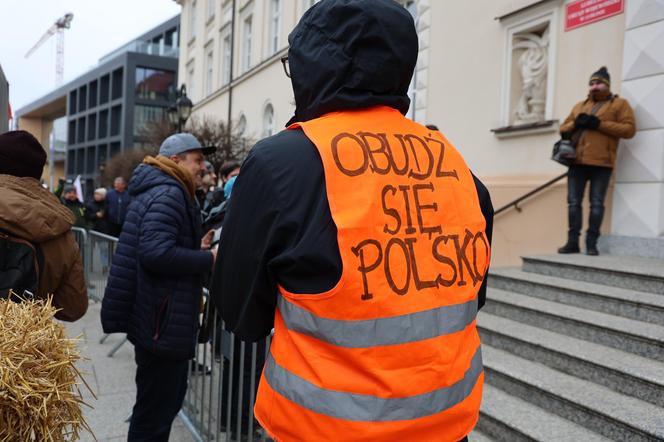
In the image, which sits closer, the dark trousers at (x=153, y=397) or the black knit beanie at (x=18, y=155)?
the black knit beanie at (x=18, y=155)

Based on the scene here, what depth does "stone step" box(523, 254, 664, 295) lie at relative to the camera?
4617 millimetres

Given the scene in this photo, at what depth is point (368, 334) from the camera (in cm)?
132

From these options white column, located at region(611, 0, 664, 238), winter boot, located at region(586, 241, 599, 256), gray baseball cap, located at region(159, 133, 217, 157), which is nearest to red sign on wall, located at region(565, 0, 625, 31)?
white column, located at region(611, 0, 664, 238)

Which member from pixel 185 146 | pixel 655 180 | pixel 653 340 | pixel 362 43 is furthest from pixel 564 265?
pixel 362 43

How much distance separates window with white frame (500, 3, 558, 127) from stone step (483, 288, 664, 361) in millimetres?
3254

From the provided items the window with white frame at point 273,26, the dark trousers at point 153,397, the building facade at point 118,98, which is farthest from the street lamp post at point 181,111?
the building facade at point 118,98

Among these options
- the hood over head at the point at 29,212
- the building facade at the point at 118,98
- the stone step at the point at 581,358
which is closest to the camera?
the hood over head at the point at 29,212

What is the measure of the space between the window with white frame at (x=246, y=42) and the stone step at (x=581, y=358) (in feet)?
64.3

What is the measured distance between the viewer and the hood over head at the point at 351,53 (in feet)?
4.62

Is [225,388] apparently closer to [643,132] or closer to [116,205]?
[643,132]

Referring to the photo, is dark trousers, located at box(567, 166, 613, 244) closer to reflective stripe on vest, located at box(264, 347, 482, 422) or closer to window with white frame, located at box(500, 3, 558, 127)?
window with white frame, located at box(500, 3, 558, 127)

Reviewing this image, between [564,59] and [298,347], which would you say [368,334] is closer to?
[298,347]

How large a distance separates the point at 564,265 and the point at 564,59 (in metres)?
3.15

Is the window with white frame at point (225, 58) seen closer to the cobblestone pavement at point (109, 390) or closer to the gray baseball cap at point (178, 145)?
the cobblestone pavement at point (109, 390)
